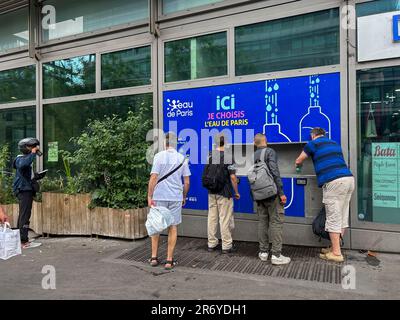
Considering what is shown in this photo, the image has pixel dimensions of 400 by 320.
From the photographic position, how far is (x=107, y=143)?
19.8 ft

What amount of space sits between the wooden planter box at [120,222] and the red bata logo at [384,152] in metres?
3.64

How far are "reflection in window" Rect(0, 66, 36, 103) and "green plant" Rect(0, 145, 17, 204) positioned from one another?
123cm

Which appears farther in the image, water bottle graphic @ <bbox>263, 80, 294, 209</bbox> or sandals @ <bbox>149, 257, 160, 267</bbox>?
water bottle graphic @ <bbox>263, 80, 294, 209</bbox>

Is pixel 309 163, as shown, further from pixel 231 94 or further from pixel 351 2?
pixel 351 2

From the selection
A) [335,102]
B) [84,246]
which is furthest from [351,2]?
[84,246]

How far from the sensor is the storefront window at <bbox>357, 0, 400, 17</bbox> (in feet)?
15.8

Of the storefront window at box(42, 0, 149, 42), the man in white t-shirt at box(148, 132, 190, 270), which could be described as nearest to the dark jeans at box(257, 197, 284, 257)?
the man in white t-shirt at box(148, 132, 190, 270)

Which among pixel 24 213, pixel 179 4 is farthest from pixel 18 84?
pixel 179 4

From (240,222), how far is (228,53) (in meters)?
2.69

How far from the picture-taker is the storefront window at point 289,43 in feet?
17.1

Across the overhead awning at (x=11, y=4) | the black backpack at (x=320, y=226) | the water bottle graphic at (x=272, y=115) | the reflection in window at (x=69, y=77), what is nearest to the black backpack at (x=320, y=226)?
the black backpack at (x=320, y=226)

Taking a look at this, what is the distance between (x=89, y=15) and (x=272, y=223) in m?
5.56

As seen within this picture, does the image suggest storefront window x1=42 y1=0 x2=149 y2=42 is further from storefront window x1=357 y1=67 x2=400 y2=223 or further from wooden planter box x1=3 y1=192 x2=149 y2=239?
storefront window x1=357 y1=67 x2=400 y2=223

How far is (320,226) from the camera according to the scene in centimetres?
488
